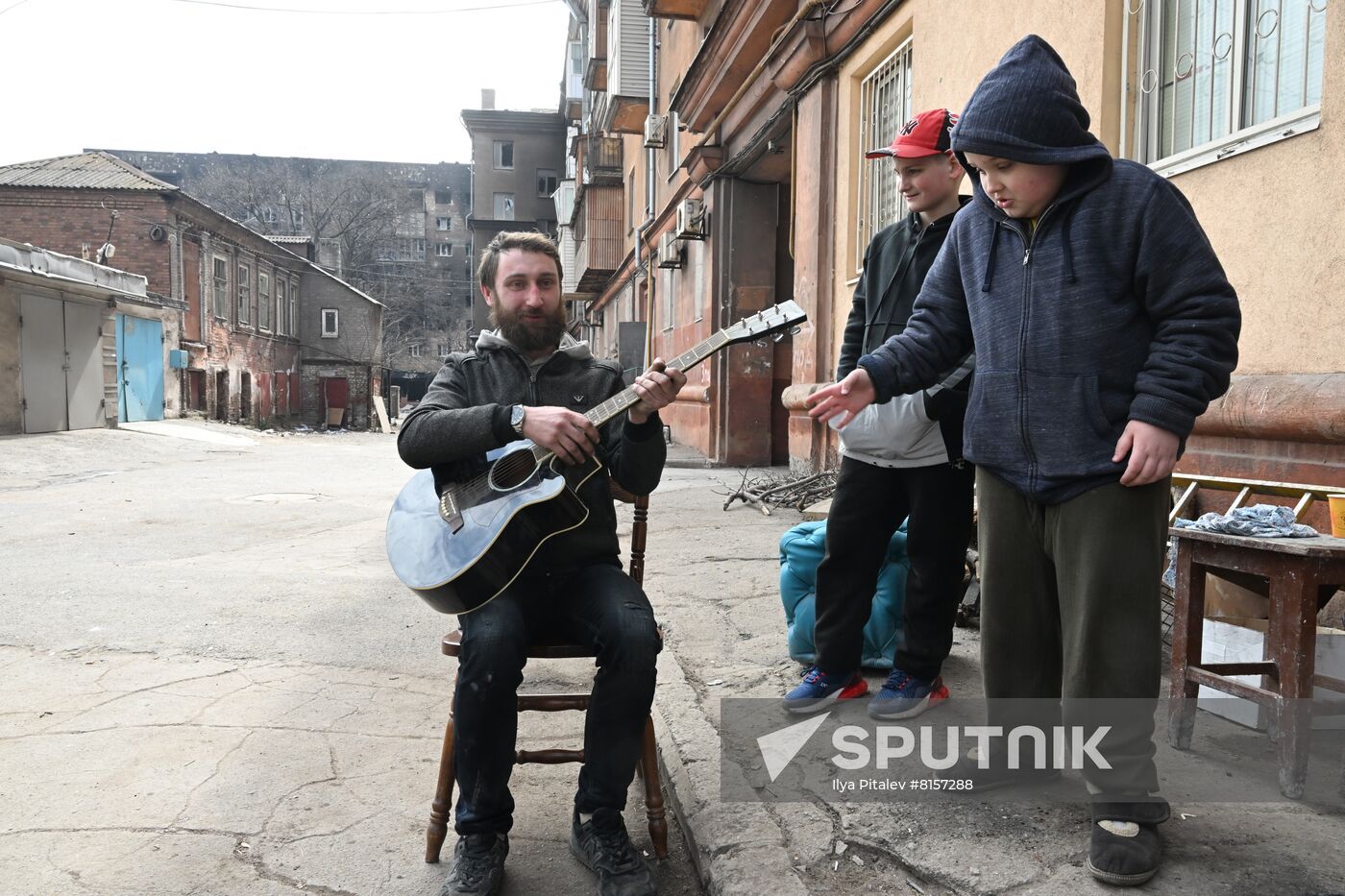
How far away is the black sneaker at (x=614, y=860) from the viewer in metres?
2.14

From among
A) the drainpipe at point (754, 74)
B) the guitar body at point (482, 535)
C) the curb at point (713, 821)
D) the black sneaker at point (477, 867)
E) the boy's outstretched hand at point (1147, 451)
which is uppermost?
the drainpipe at point (754, 74)

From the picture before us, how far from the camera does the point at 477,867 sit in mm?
2166

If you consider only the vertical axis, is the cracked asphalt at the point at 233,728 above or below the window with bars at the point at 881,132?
below

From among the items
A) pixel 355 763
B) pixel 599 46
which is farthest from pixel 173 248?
pixel 355 763

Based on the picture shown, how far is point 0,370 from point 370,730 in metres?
20.7

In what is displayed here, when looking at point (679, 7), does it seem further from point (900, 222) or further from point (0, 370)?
point (0, 370)

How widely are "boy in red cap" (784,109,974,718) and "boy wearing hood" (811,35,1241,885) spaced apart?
1.83ft

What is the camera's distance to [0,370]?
19219 millimetres

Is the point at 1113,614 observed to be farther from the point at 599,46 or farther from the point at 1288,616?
the point at 599,46

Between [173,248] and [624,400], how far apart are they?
97.6 ft

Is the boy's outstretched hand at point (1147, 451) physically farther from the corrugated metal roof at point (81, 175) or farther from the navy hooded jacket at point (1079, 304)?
the corrugated metal roof at point (81, 175)

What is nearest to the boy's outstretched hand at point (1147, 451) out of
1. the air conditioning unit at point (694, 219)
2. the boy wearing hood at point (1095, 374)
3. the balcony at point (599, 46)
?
the boy wearing hood at point (1095, 374)

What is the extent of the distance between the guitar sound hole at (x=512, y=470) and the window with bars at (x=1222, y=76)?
2972mm

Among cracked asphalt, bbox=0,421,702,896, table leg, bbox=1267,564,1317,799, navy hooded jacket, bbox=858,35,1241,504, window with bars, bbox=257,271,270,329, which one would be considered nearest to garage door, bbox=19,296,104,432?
window with bars, bbox=257,271,270,329
